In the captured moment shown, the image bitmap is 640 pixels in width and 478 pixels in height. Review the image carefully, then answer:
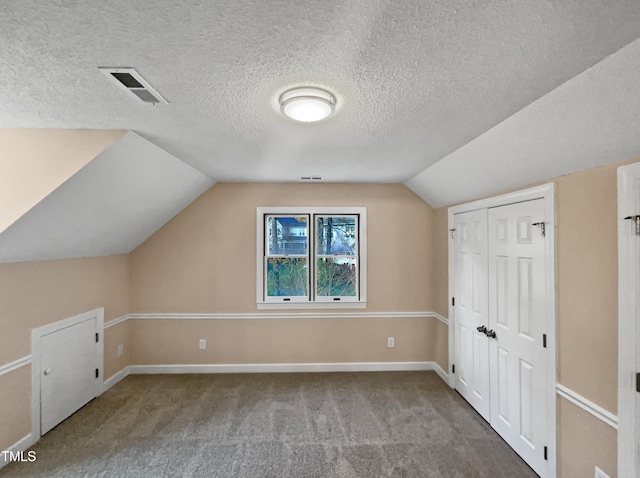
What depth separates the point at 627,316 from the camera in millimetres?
1609

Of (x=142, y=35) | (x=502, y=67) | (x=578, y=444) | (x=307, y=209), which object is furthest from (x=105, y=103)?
(x=578, y=444)

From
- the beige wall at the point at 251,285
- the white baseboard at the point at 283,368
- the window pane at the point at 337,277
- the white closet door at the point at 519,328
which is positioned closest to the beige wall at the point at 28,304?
the beige wall at the point at 251,285

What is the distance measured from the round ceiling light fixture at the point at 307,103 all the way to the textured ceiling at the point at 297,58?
56mm

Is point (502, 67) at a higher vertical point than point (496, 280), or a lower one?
higher

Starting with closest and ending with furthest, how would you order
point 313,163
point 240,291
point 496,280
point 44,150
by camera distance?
point 44,150, point 496,280, point 313,163, point 240,291

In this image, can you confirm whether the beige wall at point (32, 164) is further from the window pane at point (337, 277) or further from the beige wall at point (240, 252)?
the window pane at point (337, 277)

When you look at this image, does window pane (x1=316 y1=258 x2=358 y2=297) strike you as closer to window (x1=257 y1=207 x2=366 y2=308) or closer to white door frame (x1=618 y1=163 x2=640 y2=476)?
window (x1=257 y1=207 x2=366 y2=308)

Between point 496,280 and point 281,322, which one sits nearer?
point 496,280

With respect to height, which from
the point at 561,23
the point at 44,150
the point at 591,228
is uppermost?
the point at 561,23

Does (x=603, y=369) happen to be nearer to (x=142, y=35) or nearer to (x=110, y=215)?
(x=142, y=35)

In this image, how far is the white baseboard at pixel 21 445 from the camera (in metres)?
2.30

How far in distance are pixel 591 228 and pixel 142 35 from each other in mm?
2436

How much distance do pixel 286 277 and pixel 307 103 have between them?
9.17ft

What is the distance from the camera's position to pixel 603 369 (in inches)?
69.4
